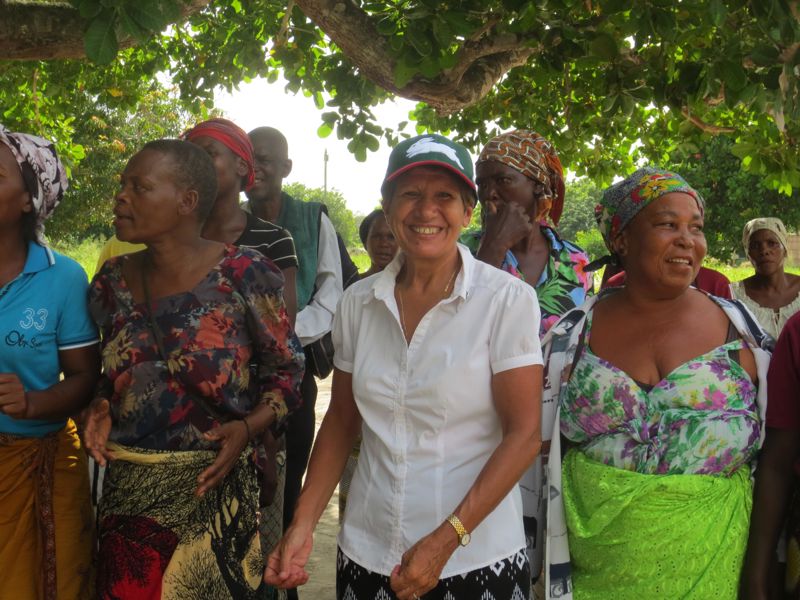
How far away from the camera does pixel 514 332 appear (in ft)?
6.66

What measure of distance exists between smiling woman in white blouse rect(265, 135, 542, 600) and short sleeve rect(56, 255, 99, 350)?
35.5 inches

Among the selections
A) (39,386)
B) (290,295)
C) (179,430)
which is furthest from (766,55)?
(39,386)

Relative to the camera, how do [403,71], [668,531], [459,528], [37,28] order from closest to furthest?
[459,528] < [668,531] < [403,71] < [37,28]

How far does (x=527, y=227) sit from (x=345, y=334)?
3.78 feet

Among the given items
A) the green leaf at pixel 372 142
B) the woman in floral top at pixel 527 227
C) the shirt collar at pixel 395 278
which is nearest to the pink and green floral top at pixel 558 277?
the woman in floral top at pixel 527 227

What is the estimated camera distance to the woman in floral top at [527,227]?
10.2 feet

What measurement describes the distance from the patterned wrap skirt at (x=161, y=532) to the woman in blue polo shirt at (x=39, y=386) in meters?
0.19

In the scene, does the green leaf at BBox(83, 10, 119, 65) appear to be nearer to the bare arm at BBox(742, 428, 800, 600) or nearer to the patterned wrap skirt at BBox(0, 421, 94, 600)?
the patterned wrap skirt at BBox(0, 421, 94, 600)

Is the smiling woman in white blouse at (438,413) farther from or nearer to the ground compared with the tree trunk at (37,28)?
nearer to the ground

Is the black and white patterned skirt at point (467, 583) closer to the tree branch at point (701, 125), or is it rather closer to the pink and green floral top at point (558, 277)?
the pink and green floral top at point (558, 277)

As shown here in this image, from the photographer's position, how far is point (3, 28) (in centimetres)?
382

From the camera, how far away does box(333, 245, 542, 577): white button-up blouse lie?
6.67 feet

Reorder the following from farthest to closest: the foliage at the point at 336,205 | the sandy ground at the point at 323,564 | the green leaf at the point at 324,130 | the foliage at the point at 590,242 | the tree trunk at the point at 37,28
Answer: the foliage at the point at 336,205 < the foliage at the point at 590,242 < the green leaf at the point at 324,130 < the sandy ground at the point at 323,564 < the tree trunk at the point at 37,28

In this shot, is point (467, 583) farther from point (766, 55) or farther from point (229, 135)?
point (766, 55)
